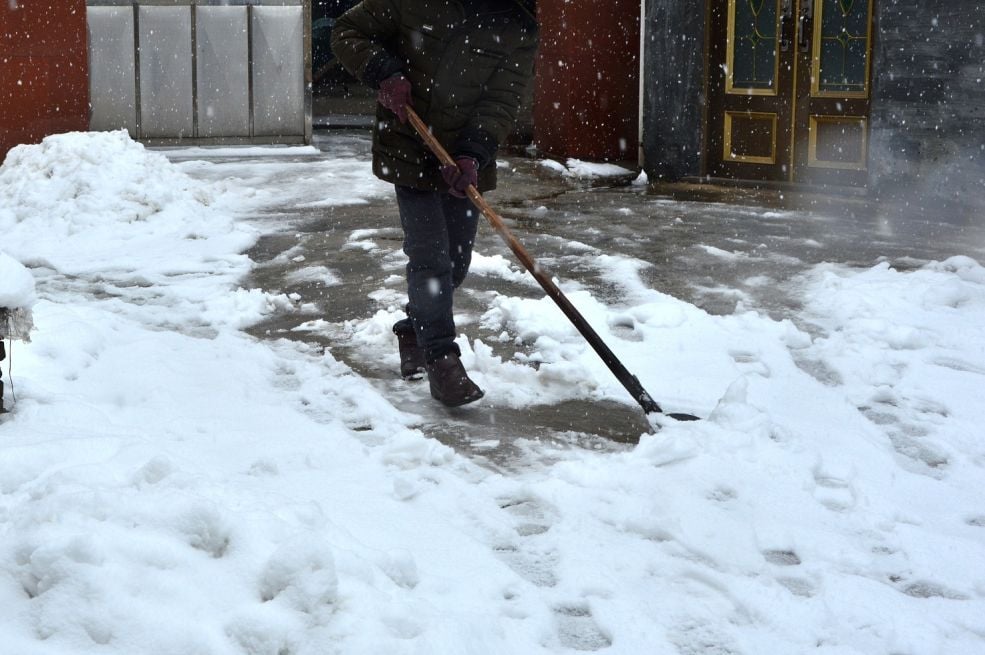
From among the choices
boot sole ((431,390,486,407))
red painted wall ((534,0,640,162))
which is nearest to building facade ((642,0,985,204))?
red painted wall ((534,0,640,162))

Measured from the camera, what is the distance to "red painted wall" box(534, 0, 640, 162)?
43.2 feet

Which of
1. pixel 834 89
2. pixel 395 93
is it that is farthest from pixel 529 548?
pixel 834 89

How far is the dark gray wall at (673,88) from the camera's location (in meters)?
11.5

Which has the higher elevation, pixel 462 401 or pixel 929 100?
pixel 929 100

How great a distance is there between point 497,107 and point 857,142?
6522 mm

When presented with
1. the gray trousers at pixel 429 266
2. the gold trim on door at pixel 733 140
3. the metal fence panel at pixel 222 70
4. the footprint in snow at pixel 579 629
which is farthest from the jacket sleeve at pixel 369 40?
the metal fence panel at pixel 222 70

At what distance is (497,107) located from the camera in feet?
16.3

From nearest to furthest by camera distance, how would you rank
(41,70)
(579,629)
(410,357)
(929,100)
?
(579,629) < (410,357) < (929,100) < (41,70)

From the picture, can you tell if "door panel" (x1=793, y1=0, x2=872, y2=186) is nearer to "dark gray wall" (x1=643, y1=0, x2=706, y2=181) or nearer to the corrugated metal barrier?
"dark gray wall" (x1=643, y1=0, x2=706, y2=181)

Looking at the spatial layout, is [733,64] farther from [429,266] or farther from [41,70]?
[429,266]

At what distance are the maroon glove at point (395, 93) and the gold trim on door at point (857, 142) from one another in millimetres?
6677

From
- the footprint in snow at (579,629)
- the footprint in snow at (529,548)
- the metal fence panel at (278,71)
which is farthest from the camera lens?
the metal fence panel at (278,71)

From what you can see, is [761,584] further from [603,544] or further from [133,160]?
[133,160]

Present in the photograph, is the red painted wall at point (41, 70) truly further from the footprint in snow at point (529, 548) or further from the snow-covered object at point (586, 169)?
the footprint in snow at point (529, 548)
